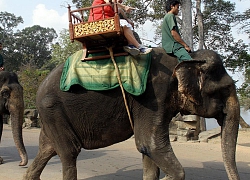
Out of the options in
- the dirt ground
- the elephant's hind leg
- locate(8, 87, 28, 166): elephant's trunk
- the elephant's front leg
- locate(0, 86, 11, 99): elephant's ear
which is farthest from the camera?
locate(0, 86, 11, 99): elephant's ear

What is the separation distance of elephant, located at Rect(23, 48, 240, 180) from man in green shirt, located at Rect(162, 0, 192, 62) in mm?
92

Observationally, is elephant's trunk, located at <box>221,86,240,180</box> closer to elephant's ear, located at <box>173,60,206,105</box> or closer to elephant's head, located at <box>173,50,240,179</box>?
elephant's head, located at <box>173,50,240,179</box>

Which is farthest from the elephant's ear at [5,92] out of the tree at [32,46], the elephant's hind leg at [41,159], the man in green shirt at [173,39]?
the tree at [32,46]

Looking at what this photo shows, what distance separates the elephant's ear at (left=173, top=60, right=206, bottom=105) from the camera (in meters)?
3.58

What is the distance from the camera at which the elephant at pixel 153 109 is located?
3.64 meters

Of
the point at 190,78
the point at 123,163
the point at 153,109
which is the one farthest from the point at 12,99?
the point at 190,78

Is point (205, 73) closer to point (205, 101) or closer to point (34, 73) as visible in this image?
point (205, 101)

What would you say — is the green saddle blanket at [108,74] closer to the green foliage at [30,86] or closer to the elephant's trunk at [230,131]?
the elephant's trunk at [230,131]

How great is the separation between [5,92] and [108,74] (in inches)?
132

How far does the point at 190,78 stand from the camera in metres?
3.63

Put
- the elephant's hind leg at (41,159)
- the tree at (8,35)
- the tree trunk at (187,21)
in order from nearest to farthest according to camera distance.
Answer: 1. the elephant's hind leg at (41,159)
2. the tree trunk at (187,21)
3. the tree at (8,35)

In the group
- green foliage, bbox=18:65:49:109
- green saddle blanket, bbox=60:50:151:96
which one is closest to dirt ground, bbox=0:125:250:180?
green saddle blanket, bbox=60:50:151:96

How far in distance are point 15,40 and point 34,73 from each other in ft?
115

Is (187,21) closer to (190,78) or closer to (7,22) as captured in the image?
(190,78)
